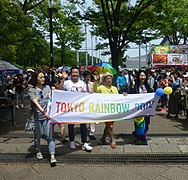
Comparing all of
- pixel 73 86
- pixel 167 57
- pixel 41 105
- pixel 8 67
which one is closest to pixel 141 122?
pixel 73 86

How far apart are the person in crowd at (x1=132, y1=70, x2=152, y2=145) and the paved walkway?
0.60ft

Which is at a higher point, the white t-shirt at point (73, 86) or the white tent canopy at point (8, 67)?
the white tent canopy at point (8, 67)

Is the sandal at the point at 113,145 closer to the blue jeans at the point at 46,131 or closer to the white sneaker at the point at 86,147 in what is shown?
the white sneaker at the point at 86,147

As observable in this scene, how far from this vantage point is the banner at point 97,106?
15.7 ft

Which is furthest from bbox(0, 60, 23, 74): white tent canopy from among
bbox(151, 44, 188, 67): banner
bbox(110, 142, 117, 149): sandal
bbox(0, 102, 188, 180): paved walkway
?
bbox(151, 44, 188, 67): banner

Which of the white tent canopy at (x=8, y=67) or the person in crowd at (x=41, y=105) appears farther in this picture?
the white tent canopy at (x=8, y=67)

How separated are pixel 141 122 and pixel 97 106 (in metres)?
1.07

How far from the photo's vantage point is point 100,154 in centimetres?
490

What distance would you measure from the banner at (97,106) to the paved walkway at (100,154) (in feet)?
2.33

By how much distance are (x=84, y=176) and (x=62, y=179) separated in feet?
1.17

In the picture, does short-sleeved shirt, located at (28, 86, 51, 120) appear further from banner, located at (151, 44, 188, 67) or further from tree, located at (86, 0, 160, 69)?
banner, located at (151, 44, 188, 67)

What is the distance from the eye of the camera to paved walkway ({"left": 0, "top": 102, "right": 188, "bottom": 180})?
4.02 meters

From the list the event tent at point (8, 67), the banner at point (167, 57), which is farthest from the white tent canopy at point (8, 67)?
the banner at point (167, 57)

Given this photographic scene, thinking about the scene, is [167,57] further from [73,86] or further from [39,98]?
[39,98]
